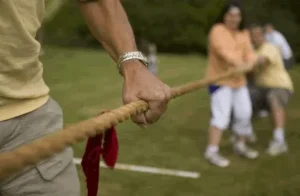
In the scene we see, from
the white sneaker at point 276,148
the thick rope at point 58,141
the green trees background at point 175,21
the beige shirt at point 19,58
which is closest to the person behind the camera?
the thick rope at point 58,141

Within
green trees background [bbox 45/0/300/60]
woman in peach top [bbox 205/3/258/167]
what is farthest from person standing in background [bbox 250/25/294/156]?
green trees background [bbox 45/0/300/60]

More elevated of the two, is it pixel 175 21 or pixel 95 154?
pixel 95 154

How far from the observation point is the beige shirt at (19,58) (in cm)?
125

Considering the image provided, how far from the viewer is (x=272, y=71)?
4523 mm

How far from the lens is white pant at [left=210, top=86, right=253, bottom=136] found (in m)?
4.16

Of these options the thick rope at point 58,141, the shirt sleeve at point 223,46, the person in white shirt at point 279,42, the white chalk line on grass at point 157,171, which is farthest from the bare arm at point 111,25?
the person in white shirt at point 279,42

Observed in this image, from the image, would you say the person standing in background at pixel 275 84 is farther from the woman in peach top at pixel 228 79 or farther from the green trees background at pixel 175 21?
the green trees background at pixel 175 21

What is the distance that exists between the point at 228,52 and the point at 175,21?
26.0 ft

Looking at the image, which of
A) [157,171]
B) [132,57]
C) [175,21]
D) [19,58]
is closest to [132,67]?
[132,57]

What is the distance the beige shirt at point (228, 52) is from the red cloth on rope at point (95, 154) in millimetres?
2730

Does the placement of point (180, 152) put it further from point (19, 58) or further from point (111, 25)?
point (19, 58)

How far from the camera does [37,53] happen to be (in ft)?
4.40

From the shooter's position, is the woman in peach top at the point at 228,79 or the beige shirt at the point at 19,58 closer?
the beige shirt at the point at 19,58

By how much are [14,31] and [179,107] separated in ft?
16.3
